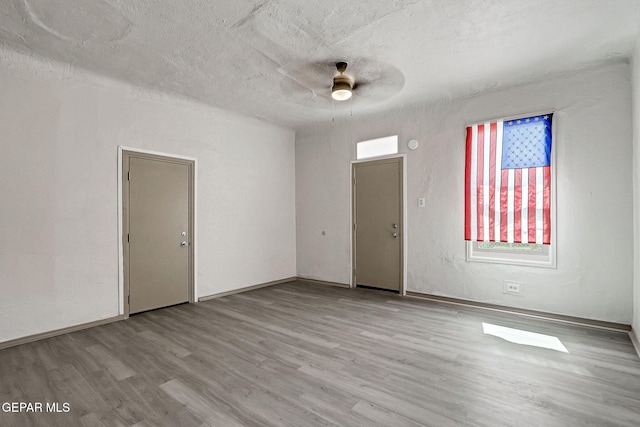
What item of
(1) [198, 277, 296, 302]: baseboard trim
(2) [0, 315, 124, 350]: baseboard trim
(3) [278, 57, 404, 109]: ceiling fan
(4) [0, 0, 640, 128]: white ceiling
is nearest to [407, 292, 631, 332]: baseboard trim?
(1) [198, 277, 296, 302]: baseboard trim

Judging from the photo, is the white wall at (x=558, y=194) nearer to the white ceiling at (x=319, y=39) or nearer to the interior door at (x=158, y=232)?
the white ceiling at (x=319, y=39)

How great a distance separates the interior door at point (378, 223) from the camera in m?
5.14

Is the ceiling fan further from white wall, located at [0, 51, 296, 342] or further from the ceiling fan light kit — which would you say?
white wall, located at [0, 51, 296, 342]

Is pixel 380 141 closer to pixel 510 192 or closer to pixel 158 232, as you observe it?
pixel 510 192

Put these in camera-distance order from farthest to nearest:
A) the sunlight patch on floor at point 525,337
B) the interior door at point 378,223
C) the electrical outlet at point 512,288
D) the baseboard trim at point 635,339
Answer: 1. the interior door at point 378,223
2. the electrical outlet at point 512,288
3. the sunlight patch on floor at point 525,337
4. the baseboard trim at point 635,339

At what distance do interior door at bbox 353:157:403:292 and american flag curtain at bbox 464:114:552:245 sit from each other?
1090mm

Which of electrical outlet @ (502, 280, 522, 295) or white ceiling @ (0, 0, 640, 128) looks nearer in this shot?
white ceiling @ (0, 0, 640, 128)

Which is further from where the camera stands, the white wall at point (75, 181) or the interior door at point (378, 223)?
the interior door at point (378, 223)

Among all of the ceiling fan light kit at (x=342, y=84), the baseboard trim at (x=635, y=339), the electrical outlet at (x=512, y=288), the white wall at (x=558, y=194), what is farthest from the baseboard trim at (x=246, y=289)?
the baseboard trim at (x=635, y=339)

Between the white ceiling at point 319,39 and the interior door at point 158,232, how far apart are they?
3.72 feet

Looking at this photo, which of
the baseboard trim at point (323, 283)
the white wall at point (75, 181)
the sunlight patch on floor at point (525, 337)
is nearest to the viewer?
the sunlight patch on floor at point (525, 337)

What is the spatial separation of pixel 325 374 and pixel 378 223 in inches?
124

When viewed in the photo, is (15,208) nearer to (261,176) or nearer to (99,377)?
(99,377)

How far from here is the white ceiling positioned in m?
2.56
